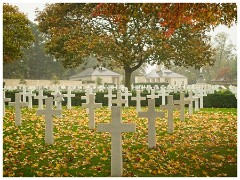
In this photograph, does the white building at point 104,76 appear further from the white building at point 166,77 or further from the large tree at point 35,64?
the white building at point 166,77

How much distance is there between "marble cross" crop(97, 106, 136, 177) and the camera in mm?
5457

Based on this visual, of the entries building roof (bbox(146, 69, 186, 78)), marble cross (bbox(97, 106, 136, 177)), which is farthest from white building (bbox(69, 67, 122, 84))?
marble cross (bbox(97, 106, 136, 177))

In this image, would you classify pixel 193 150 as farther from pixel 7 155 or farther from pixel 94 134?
pixel 7 155

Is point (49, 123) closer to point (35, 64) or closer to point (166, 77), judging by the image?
point (35, 64)

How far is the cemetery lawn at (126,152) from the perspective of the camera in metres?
5.86

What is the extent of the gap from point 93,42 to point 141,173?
14.3 m

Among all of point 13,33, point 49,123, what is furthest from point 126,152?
point 13,33

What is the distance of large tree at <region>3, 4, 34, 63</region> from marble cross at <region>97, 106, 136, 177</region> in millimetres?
13204

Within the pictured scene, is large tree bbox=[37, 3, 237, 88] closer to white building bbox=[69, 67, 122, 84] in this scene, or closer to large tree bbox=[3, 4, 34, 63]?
large tree bbox=[3, 4, 34, 63]

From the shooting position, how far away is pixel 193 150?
288 inches

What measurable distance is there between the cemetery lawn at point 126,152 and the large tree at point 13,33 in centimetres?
826

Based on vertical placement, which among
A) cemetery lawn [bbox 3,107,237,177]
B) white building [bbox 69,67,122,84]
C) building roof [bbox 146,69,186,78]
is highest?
building roof [bbox 146,69,186,78]

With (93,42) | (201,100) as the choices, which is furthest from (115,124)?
(93,42)

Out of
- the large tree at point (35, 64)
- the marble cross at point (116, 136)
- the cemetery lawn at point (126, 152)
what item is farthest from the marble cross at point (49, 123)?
the large tree at point (35, 64)
